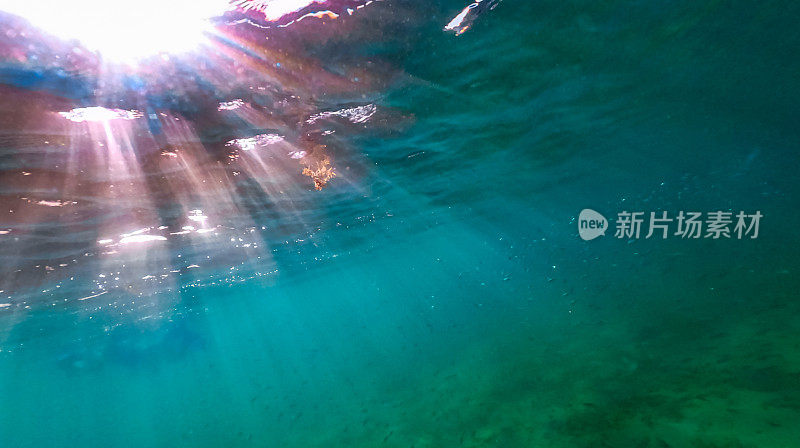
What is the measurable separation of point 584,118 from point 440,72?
9.91 metres

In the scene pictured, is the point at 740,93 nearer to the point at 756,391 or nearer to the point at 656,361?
the point at 656,361

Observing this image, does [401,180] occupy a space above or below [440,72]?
above

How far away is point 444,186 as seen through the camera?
21562mm

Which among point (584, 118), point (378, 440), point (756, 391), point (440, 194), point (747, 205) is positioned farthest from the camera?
point (747, 205)

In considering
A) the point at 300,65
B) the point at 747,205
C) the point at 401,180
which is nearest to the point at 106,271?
the point at 401,180

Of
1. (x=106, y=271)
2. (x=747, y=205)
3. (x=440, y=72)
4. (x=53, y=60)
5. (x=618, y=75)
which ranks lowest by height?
(x=747, y=205)

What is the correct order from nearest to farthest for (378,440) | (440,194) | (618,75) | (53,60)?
(53,60) → (618,75) → (378,440) → (440,194)

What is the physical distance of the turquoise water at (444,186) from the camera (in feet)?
27.6

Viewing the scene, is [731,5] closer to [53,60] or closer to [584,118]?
[584,118]

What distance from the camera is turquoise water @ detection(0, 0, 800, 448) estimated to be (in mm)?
8414

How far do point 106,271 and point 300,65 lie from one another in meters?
17.5

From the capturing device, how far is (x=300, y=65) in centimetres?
820

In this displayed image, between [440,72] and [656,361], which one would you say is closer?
[440,72]

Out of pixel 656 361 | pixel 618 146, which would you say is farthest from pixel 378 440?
pixel 618 146
